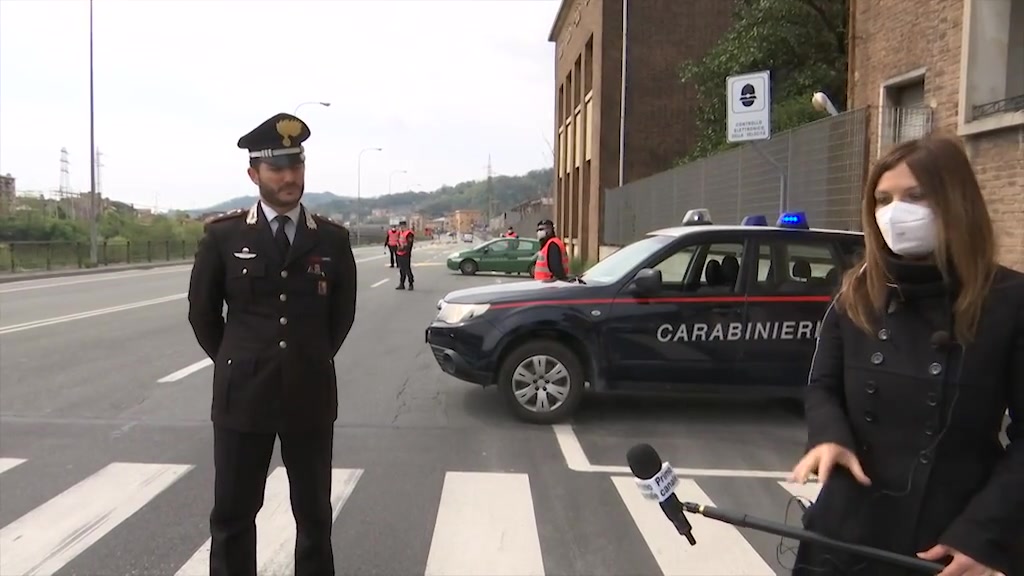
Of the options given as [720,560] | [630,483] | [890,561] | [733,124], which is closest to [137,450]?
[630,483]

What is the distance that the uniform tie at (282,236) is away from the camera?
319 cm

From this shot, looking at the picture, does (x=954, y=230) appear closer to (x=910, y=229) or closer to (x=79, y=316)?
(x=910, y=229)

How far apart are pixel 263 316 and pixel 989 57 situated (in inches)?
362

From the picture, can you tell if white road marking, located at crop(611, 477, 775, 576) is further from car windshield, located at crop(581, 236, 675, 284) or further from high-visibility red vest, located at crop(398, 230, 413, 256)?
high-visibility red vest, located at crop(398, 230, 413, 256)

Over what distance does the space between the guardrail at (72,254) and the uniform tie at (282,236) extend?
29.8 metres

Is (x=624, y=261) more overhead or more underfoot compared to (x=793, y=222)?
more underfoot

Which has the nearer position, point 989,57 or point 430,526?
point 430,526

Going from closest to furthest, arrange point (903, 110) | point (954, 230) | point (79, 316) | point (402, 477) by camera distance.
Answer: point (954, 230)
point (402, 477)
point (903, 110)
point (79, 316)

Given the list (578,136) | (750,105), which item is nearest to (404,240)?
(750,105)

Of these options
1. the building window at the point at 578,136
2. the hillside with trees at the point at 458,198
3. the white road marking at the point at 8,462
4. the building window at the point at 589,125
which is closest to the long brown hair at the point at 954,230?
the white road marking at the point at 8,462

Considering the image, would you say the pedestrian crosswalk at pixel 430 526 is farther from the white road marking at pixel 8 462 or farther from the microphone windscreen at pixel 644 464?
the microphone windscreen at pixel 644 464

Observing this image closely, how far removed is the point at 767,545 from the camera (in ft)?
14.5

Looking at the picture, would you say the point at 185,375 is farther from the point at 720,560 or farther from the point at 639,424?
the point at 720,560

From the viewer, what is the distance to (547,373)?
696 cm
